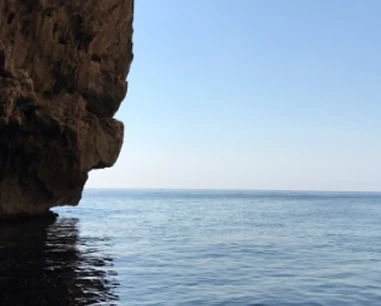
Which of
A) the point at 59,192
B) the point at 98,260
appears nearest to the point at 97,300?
the point at 98,260

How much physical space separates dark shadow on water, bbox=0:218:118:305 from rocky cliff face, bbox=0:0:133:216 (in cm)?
673

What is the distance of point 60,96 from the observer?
30250 millimetres

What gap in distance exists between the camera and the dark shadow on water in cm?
1245

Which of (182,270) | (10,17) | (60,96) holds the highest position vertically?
(10,17)

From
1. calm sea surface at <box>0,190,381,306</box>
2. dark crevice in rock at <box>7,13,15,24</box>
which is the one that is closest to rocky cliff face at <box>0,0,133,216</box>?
dark crevice in rock at <box>7,13,15,24</box>

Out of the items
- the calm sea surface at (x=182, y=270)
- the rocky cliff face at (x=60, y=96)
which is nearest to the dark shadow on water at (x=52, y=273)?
the calm sea surface at (x=182, y=270)

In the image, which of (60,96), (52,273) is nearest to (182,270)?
(52,273)

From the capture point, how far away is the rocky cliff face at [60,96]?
84.4ft

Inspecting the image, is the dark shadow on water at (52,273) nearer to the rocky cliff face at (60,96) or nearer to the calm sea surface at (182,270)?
the calm sea surface at (182,270)

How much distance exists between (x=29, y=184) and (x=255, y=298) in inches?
936

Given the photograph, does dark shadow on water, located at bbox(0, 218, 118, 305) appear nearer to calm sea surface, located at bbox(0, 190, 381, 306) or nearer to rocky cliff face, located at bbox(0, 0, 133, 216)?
calm sea surface, located at bbox(0, 190, 381, 306)

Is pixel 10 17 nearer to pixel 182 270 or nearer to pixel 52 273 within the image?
pixel 52 273

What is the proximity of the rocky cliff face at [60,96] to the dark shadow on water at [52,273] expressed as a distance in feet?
22.1

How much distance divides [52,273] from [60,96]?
17210 mm
